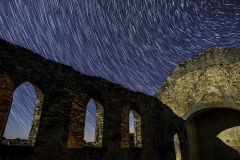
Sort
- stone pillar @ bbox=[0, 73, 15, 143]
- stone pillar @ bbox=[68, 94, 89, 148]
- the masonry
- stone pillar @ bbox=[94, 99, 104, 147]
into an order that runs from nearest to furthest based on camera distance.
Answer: stone pillar @ bbox=[0, 73, 15, 143], the masonry, stone pillar @ bbox=[68, 94, 89, 148], stone pillar @ bbox=[94, 99, 104, 147]

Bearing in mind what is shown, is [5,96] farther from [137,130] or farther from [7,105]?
[137,130]

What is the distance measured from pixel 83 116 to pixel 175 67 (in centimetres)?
653

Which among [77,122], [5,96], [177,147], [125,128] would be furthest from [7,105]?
[177,147]

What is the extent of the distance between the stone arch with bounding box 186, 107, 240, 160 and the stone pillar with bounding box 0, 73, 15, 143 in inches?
318

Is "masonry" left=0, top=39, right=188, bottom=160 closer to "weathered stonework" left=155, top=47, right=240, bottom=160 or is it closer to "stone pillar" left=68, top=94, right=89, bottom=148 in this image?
"stone pillar" left=68, top=94, right=89, bottom=148

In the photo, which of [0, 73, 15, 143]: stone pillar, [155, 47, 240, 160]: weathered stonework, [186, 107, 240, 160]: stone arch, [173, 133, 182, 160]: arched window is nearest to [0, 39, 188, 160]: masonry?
[0, 73, 15, 143]: stone pillar

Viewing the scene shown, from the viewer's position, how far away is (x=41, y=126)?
5.23 metres

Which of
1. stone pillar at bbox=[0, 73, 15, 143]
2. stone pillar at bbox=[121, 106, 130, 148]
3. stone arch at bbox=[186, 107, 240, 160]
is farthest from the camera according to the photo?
stone arch at bbox=[186, 107, 240, 160]

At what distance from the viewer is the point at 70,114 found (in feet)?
19.8

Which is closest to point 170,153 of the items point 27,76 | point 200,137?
point 200,137

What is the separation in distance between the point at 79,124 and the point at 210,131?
770 cm

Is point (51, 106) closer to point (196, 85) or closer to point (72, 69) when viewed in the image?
point (72, 69)

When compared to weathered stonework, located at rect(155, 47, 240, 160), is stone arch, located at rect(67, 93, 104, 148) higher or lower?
lower

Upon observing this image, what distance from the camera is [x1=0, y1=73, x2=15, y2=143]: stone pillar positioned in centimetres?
462
